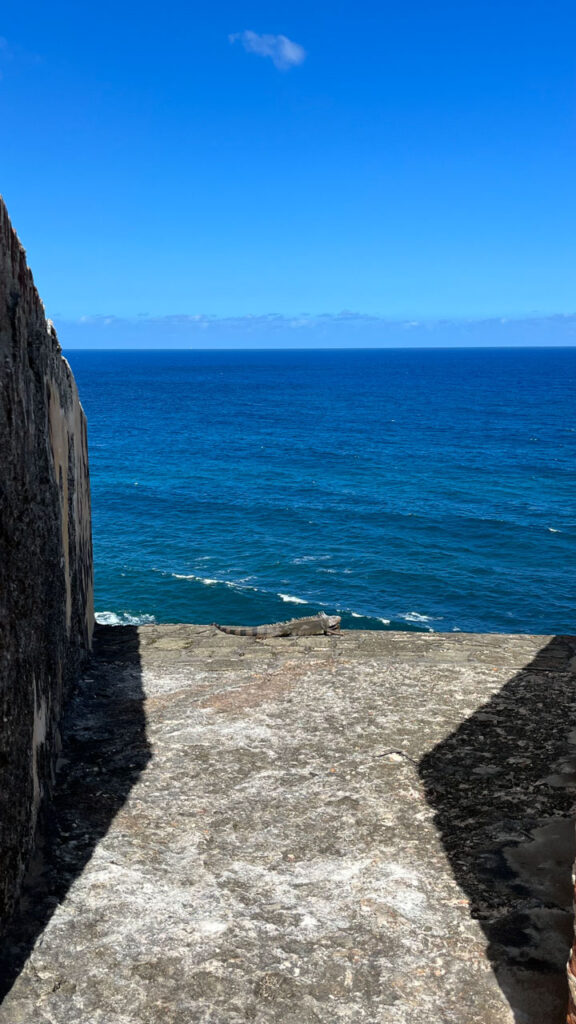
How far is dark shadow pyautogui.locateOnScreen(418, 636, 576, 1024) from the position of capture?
4043 mm

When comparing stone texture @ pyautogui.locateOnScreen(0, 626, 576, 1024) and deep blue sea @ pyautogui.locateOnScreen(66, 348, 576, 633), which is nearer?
stone texture @ pyautogui.locateOnScreen(0, 626, 576, 1024)

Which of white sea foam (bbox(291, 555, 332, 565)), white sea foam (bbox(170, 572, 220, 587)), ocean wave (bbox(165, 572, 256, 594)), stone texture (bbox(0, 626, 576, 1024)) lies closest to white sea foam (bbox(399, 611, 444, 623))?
ocean wave (bbox(165, 572, 256, 594))

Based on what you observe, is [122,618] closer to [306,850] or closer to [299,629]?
[299,629]

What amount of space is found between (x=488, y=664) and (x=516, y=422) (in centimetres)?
6661

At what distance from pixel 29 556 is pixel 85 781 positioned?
5.53 ft

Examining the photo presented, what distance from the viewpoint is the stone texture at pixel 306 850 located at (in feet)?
12.7

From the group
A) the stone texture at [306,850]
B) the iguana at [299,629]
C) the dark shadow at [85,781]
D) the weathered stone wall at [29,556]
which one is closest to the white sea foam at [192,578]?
the iguana at [299,629]

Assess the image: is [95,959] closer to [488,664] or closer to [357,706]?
[357,706]

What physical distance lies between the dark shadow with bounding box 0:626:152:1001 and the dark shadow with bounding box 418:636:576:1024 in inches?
81.9

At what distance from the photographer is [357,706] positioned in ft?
22.8

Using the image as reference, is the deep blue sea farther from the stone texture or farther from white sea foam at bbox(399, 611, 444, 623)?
the stone texture

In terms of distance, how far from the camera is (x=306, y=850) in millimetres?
4945

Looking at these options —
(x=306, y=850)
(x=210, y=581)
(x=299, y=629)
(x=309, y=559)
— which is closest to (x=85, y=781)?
(x=306, y=850)

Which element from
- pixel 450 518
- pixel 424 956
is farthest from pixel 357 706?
pixel 450 518
